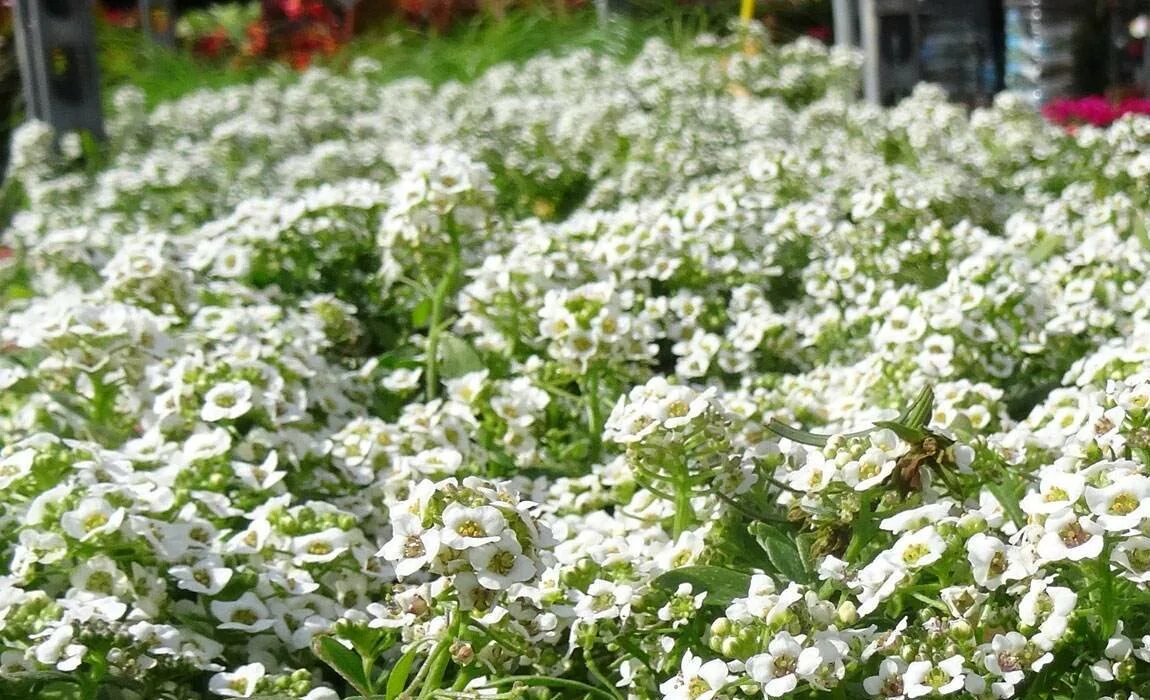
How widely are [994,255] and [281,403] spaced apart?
4.20 feet

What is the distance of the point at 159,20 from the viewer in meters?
9.06

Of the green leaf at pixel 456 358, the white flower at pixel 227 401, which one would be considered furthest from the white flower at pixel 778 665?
the green leaf at pixel 456 358

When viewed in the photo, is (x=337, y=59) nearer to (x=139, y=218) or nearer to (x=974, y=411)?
(x=139, y=218)

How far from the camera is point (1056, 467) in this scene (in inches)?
56.7

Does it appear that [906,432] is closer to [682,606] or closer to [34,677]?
[682,606]

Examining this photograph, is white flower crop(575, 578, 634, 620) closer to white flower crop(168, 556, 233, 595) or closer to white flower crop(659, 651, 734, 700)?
white flower crop(659, 651, 734, 700)

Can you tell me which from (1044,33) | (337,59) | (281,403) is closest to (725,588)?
(281,403)

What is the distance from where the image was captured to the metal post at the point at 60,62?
485 cm

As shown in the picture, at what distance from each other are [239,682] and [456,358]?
0.94 metres

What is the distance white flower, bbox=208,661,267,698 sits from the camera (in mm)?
1555

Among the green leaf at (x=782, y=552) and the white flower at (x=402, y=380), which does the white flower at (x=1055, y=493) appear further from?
the white flower at (x=402, y=380)

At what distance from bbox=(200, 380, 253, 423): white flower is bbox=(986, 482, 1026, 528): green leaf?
1.06 m

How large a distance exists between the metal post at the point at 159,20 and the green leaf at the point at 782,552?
303 inches

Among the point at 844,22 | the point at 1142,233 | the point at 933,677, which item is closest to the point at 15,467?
the point at 933,677
